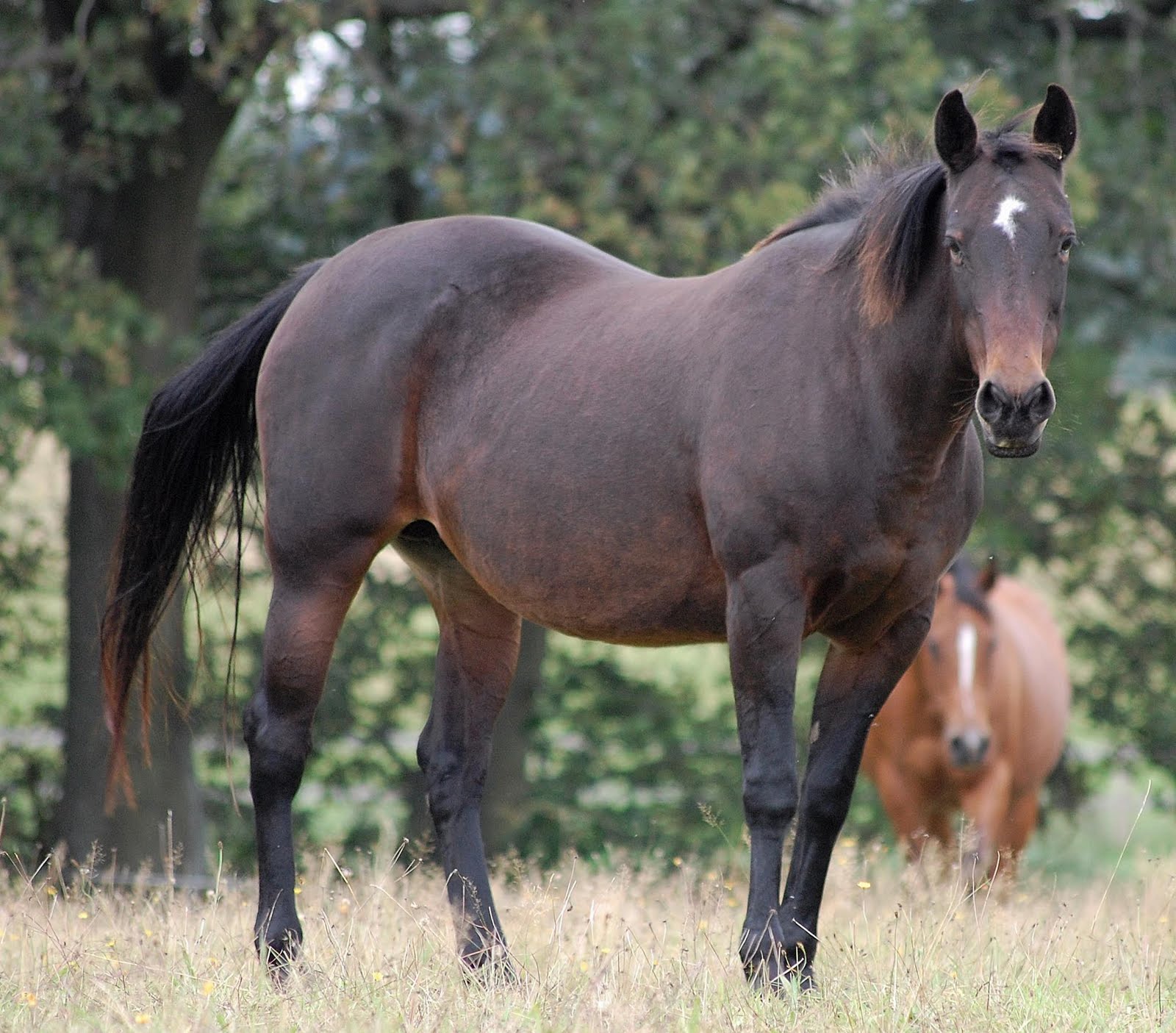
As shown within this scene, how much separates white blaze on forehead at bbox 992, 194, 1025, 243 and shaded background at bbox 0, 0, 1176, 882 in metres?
Result: 3.98

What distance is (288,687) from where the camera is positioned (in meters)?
4.46

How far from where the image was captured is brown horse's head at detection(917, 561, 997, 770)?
7.46 m

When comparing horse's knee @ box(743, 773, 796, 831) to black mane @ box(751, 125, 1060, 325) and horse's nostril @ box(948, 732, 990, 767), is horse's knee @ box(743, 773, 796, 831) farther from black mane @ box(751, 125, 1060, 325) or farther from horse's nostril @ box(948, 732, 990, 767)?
horse's nostril @ box(948, 732, 990, 767)

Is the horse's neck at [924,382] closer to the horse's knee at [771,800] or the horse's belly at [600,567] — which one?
the horse's belly at [600,567]

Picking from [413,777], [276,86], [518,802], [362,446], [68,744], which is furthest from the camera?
[413,777]

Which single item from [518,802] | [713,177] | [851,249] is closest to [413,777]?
[518,802]

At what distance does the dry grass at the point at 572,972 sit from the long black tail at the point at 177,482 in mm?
771

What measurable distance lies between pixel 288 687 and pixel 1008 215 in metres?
2.43

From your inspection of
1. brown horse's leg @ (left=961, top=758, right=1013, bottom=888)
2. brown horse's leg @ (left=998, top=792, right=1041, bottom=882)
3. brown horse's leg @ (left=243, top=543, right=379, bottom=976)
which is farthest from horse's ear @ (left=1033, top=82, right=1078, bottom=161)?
brown horse's leg @ (left=998, top=792, right=1041, bottom=882)

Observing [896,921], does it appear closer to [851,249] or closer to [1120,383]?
[851,249]

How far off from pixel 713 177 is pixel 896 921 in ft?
19.8

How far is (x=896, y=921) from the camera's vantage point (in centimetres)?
435

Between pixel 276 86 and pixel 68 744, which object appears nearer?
pixel 276 86

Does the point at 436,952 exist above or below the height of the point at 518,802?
above
